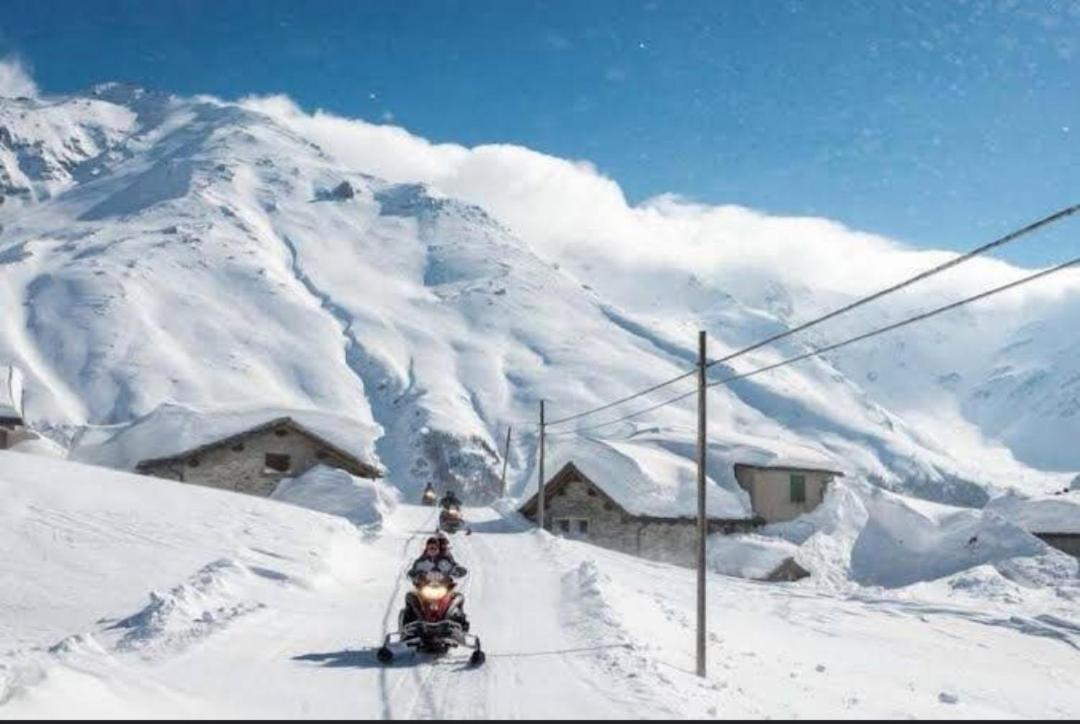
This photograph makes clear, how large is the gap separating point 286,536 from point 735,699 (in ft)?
62.2

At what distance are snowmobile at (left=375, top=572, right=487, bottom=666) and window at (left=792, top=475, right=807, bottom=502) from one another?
4500 centimetres

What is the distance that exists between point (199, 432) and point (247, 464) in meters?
3.08

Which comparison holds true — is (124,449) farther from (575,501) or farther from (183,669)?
(183,669)

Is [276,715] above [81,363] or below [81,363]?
below

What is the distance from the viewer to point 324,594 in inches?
900

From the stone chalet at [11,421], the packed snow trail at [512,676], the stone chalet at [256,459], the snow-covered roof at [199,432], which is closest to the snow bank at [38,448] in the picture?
the stone chalet at [11,421]

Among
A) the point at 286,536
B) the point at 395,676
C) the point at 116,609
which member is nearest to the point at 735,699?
the point at 395,676

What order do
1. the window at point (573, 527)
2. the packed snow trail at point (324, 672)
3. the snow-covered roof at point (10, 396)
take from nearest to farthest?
the packed snow trail at point (324, 672), the window at point (573, 527), the snow-covered roof at point (10, 396)

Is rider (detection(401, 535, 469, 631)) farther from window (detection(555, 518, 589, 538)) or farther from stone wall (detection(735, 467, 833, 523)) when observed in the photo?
stone wall (detection(735, 467, 833, 523))

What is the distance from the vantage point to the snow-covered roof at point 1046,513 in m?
54.6

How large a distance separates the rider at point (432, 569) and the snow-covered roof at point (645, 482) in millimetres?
38427

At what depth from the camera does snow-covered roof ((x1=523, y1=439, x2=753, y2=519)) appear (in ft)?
179

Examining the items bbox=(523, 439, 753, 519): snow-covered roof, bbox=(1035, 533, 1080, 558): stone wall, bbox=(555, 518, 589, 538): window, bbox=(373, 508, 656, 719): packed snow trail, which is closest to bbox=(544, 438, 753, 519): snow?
bbox=(523, 439, 753, 519): snow-covered roof

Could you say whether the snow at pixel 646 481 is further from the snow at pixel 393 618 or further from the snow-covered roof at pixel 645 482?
the snow at pixel 393 618
